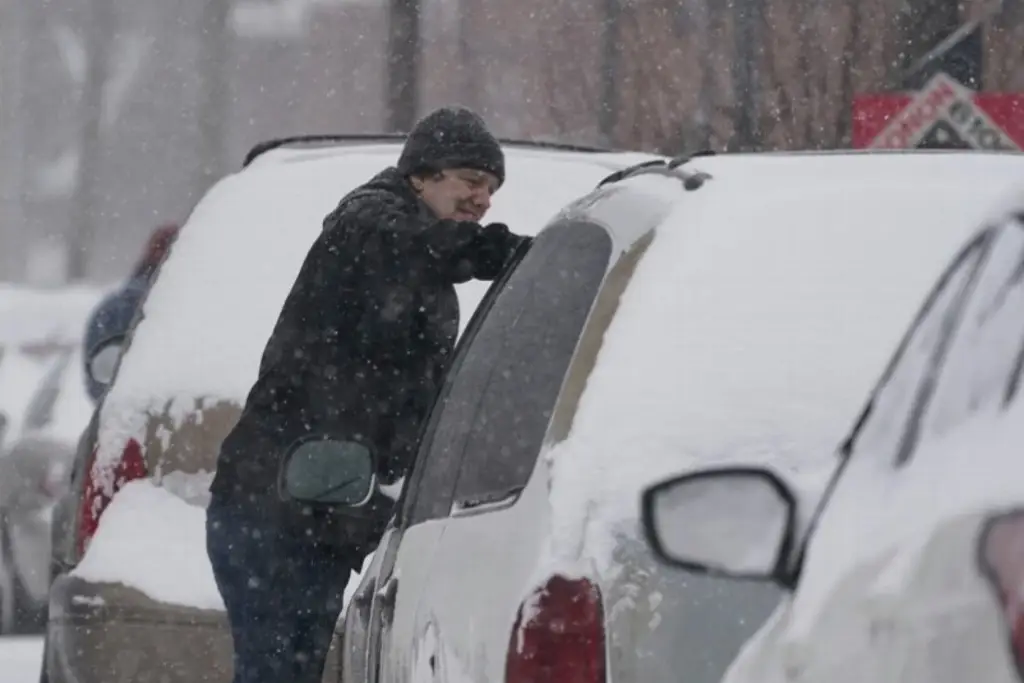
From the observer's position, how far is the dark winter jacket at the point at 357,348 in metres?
5.86

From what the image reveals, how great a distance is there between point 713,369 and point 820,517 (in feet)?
0.86

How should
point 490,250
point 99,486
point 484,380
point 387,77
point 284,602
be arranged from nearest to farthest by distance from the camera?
1. point 484,380
2. point 490,250
3. point 284,602
4. point 99,486
5. point 387,77

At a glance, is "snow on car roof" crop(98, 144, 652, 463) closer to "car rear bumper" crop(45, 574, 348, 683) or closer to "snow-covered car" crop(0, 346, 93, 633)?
"car rear bumper" crop(45, 574, 348, 683)

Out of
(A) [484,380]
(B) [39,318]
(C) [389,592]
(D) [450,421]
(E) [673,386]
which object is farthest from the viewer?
(B) [39,318]

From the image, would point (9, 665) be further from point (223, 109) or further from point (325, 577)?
point (223, 109)

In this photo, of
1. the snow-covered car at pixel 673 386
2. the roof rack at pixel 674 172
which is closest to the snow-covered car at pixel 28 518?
the roof rack at pixel 674 172

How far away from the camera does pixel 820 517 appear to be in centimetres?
332

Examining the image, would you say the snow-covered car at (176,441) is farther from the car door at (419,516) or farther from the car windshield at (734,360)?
the car windshield at (734,360)

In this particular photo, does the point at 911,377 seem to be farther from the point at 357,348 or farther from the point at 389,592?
the point at 357,348

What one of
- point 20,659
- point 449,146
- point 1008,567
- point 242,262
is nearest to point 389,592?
point 1008,567

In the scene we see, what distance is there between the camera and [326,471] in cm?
488

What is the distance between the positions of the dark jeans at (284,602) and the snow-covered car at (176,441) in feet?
0.72

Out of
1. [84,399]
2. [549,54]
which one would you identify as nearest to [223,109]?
[549,54]

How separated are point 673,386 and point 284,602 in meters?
2.50
